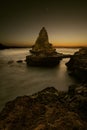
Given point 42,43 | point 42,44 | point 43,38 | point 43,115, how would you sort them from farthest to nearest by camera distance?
point 43,38
point 42,43
point 42,44
point 43,115

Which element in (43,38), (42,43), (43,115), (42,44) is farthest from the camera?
(43,38)

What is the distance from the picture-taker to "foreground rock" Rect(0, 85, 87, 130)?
750 centimetres

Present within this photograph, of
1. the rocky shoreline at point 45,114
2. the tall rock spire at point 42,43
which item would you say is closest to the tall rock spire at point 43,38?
the tall rock spire at point 42,43

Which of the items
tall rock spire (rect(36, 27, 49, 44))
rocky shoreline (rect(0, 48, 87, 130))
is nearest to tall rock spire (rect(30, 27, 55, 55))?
tall rock spire (rect(36, 27, 49, 44))

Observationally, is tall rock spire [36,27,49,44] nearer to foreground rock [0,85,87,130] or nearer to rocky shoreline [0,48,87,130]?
rocky shoreline [0,48,87,130]

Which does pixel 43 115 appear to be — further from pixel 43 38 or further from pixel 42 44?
pixel 43 38

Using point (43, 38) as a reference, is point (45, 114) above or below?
above

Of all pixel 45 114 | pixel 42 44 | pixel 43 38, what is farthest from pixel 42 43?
pixel 45 114

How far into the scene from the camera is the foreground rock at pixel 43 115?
7.50 meters

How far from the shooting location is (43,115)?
8.40m

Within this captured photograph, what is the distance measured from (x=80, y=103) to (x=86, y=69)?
831 inches

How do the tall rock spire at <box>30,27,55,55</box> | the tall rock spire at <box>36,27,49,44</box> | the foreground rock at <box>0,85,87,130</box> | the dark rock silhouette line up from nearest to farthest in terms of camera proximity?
the foreground rock at <box>0,85,87,130</box> < the dark rock silhouette < the tall rock spire at <box>30,27,55,55</box> < the tall rock spire at <box>36,27,49,44</box>

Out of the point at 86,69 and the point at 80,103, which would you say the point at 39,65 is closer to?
the point at 86,69

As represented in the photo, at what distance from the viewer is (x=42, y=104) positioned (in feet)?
31.1
